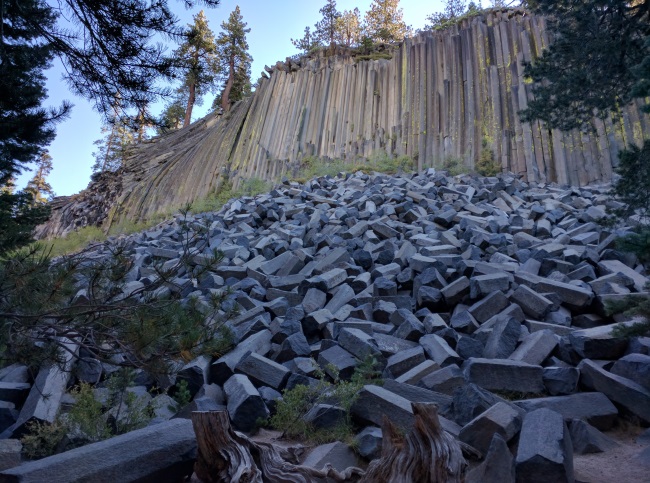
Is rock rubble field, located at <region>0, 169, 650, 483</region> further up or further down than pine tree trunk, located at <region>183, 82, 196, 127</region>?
further down

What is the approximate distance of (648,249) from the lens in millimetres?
2615

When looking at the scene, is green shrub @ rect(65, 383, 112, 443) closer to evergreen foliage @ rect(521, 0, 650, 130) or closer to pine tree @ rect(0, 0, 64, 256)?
pine tree @ rect(0, 0, 64, 256)

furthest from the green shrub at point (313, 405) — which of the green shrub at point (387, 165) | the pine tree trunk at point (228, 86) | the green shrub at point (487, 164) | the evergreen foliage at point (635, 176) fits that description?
the pine tree trunk at point (228, 86)

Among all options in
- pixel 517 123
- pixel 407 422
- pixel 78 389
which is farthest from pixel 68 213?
pixel 407 422

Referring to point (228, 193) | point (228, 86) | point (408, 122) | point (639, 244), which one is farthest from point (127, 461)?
point (228, 86)

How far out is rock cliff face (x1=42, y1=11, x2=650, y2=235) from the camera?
32.8 feet

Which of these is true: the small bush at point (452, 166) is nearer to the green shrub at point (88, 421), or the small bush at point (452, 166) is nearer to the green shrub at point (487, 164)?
the green shrub at point (487, 164)

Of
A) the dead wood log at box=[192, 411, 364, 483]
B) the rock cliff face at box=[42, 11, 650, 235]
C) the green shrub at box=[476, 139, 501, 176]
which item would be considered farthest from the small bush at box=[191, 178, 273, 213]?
the dead wood log at box=[192, 411, 364, 483]

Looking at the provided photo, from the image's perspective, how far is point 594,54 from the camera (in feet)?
15.3

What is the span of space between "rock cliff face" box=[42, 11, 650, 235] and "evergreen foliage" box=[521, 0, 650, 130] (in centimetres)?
392

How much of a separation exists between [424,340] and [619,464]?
1.54 meters

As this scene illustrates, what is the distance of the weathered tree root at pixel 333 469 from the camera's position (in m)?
2.07

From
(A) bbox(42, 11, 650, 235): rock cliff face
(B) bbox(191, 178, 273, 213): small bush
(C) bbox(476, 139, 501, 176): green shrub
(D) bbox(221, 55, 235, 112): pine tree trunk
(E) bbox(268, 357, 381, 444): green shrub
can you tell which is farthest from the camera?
(D) bbox(221, 55, 235, 112): pine tree trunk

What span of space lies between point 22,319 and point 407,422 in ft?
6.60
